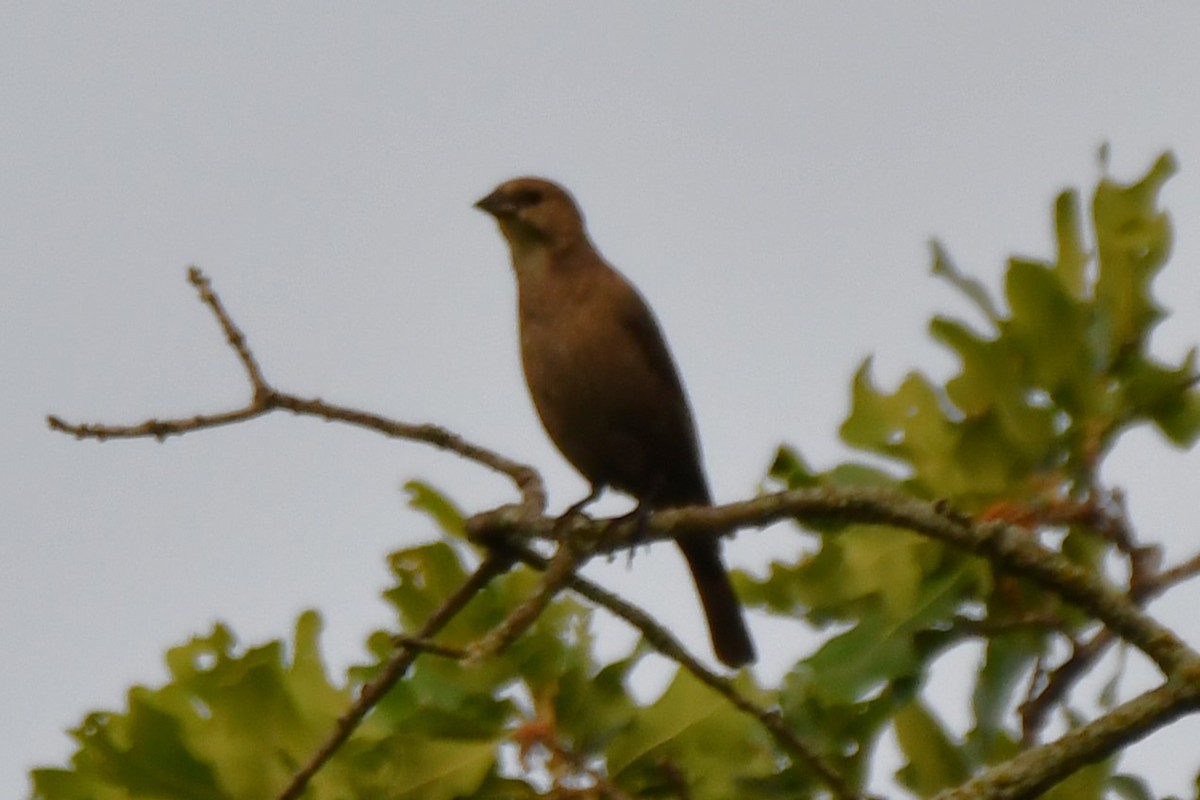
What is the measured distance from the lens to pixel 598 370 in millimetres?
5684

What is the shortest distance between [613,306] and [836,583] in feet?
6.93

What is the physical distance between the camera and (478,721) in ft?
12.7

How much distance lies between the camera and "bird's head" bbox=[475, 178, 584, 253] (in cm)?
617

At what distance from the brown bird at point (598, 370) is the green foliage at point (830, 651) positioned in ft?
5.40

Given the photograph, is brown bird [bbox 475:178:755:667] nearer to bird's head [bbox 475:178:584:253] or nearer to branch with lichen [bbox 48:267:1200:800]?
bird's head [bbox 475:178:584:253]

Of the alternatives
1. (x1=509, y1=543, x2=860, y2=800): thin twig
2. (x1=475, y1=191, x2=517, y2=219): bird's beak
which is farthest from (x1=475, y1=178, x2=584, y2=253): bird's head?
(x1=509, y1=543, x2=860, y2=800): thin twig

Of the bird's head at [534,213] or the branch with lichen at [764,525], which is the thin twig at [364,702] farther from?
the bird's head at [534,213]

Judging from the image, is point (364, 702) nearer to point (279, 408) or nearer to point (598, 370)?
point (279, 408)

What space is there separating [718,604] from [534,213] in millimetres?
1504

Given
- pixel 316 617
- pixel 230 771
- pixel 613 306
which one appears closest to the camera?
pixel 230 771

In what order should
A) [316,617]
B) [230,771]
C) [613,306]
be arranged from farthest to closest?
[613,306] → [316,617] → [230,771]

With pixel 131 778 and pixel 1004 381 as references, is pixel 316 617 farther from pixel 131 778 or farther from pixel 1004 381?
pixel 1004 381

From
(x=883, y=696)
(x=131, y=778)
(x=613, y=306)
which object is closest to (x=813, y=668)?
(x=883, y=696)

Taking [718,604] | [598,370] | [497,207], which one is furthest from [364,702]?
[497,207]
